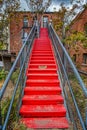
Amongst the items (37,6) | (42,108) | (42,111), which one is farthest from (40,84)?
(37,6)

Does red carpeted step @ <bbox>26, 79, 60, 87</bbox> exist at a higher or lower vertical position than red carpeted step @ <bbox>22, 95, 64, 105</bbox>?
higher

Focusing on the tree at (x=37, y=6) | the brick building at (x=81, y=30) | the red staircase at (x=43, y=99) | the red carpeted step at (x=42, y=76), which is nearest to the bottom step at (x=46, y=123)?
the red staircase at (x=43, y=99)

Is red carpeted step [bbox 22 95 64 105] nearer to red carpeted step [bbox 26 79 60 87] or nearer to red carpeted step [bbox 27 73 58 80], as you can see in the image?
red carpeted step [bbox 26 79 60 87]

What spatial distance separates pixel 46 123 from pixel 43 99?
0.96 m

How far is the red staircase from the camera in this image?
16.1 ft

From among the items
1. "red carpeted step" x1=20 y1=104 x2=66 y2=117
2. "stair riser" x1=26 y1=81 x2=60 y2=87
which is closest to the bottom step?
"red carpeted step" x1=20 y1=104 x2=66 y2=117

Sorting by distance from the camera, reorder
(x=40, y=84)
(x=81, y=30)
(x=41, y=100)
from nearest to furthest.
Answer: (x=41, y=100) → (x=40, y=84) → (x=81, y=30)

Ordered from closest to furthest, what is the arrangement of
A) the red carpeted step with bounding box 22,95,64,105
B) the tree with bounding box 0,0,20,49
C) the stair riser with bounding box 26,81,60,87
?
the red carpeted step with bounding box 22,95,64,105, the stair riser with bounding box 26,81,60,87, the tree with bounding box 0,0,20,49

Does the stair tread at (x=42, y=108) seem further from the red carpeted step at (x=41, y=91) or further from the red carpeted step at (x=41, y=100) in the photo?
the red carpeted step at (x=41, y=91)

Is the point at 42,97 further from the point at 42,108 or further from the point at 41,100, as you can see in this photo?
the point at 42,108

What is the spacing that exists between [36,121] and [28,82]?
5.98 ft

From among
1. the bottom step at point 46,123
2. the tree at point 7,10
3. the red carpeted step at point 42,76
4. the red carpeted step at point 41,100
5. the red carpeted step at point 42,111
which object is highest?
the tree at point 7,10

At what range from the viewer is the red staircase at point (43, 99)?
4902 millimetres

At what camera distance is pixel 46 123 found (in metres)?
4.79
